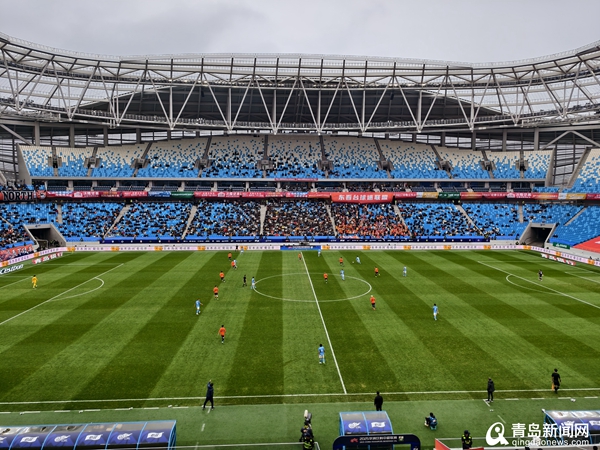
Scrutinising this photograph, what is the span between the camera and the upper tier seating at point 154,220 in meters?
56.5

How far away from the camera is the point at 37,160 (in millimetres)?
62875

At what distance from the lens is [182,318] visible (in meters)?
25.3

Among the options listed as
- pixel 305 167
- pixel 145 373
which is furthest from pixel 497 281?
pixel 305 167

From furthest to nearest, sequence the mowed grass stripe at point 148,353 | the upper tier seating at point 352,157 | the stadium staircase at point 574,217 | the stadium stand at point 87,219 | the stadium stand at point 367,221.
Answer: the upper tier seating at point 352,157 → the stadium stand at point 367,221 → the stadium staircase at point 574,217 → the stadium stand at point 87,219 → the mowed grass stripe at point 148,353

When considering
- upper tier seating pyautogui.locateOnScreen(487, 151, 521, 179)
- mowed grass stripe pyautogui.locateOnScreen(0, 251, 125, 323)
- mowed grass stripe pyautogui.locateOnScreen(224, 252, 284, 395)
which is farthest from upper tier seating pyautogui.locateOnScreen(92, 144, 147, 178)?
upper tier seating pyautogui.locateOnScreen(487, 151, 521, 179)

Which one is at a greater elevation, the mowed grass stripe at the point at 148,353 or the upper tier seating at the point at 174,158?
the upper tier seating at the point at 174,158

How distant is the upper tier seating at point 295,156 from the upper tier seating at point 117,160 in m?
22.6

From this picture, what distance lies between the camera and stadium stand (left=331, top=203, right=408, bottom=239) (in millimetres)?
58250

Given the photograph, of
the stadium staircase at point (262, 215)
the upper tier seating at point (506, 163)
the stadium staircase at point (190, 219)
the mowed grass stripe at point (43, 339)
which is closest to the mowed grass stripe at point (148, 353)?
the mowed grass stripe at point (43, 339)

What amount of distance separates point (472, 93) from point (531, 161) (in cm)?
1708

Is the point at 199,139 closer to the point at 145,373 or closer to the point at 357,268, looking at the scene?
the point at 357,268

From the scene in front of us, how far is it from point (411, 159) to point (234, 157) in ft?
101

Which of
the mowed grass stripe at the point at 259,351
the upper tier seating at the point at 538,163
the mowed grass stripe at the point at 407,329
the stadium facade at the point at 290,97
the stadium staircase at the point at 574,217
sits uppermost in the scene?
the stadium facade at the point at 290,97

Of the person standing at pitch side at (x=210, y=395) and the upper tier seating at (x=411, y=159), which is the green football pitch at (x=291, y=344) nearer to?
the person standing at pitch side at (x=210, y=395)
